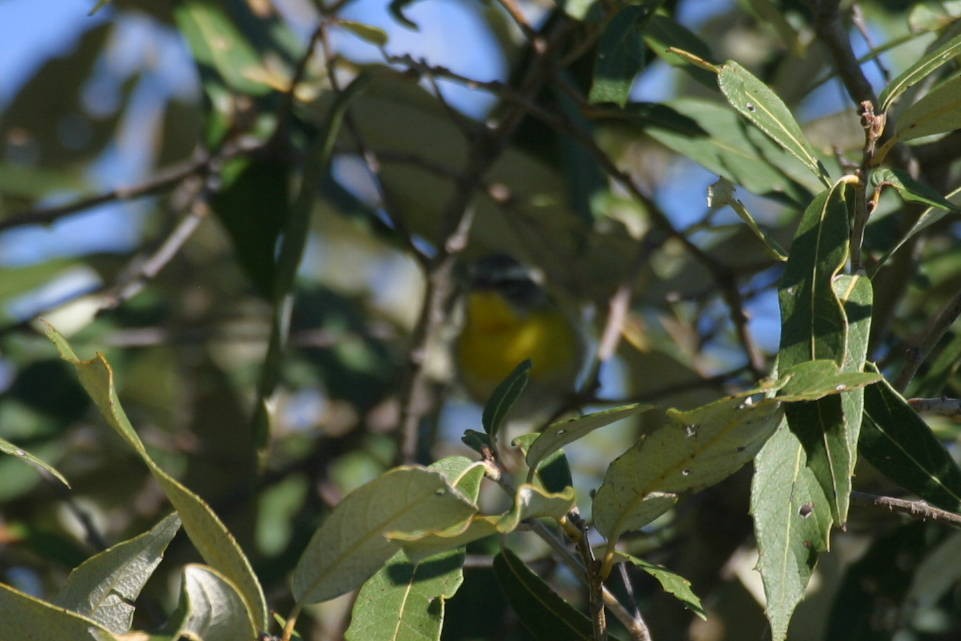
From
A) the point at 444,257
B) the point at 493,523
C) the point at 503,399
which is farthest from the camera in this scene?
the point at 444,257

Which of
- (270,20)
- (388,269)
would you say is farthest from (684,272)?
(388,269)

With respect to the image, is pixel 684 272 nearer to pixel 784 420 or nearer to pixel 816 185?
pixel 816 185

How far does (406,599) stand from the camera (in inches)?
39.3

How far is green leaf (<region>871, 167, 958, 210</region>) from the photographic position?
976mm

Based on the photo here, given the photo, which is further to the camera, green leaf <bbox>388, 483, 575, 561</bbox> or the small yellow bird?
the small yellow bird

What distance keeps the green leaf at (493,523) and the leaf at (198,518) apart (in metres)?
0.14

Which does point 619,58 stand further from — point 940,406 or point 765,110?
point 940,406

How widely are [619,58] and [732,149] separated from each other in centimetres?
31

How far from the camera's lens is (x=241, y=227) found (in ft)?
6.90

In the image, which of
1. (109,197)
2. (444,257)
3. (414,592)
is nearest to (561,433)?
(414,592)

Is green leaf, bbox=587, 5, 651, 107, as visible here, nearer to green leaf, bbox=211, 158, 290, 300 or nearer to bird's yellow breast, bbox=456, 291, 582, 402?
green leaf, bbox=211, 158, 290, 300

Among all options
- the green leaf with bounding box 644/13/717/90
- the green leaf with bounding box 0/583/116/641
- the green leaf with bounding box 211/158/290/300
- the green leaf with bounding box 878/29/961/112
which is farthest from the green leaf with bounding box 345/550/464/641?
the green leaf with bounding box 211/158/290/300

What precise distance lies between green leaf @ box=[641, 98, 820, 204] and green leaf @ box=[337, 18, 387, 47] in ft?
Result: 1.24

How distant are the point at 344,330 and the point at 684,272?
0.95 m
